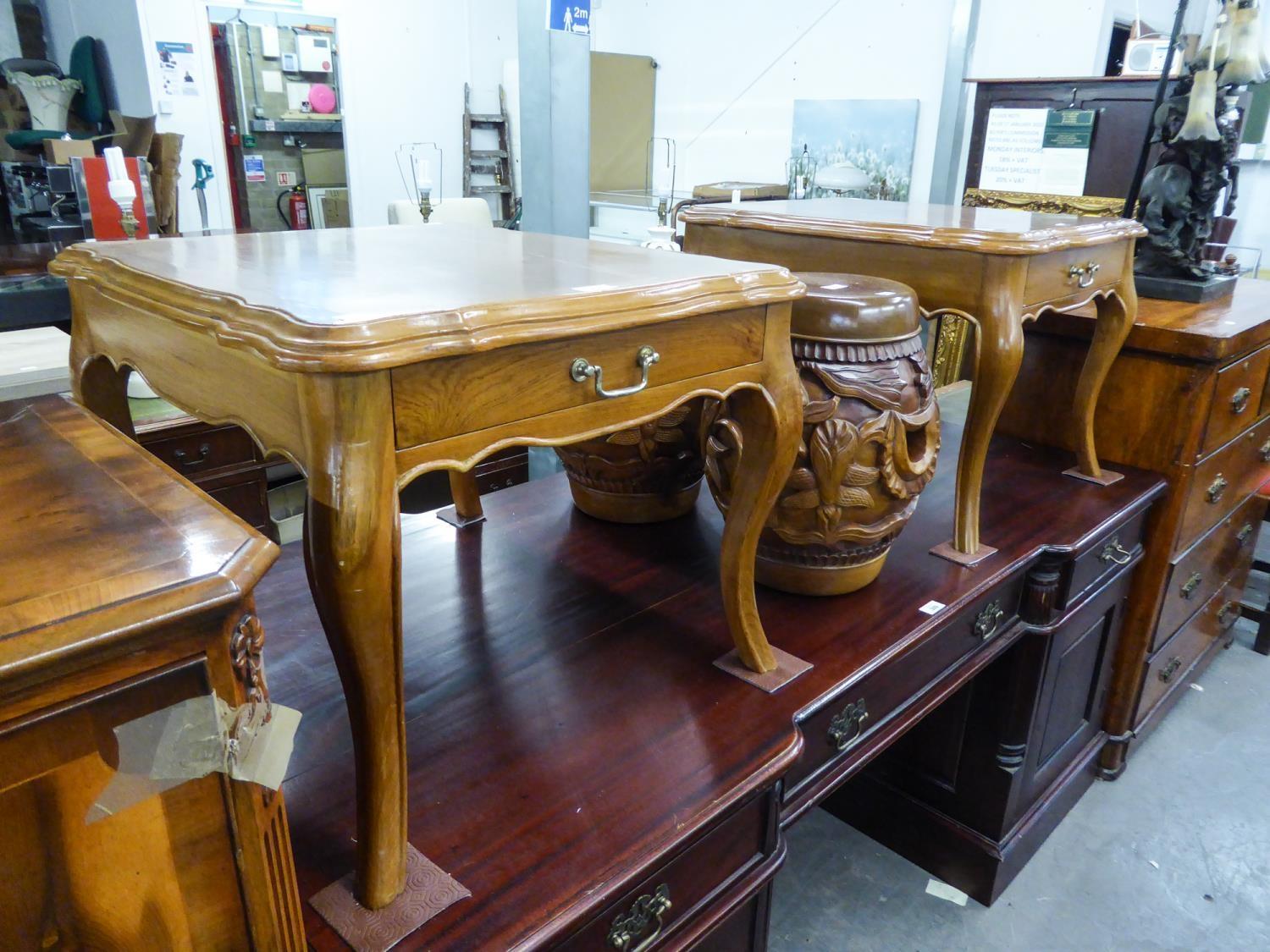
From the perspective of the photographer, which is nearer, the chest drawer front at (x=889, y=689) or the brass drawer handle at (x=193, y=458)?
the chest drawer front at (x=889, y=689)

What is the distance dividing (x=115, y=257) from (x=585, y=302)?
18.2 inches

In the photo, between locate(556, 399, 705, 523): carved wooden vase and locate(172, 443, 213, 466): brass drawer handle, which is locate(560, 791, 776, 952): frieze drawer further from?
locate(172, 443, 213, 466): brass drawer handle

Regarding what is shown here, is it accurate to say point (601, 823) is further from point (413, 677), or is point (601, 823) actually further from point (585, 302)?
point (585, 302)

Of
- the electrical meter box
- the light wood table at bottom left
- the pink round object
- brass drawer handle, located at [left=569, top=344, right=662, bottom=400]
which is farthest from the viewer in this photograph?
the pink round object

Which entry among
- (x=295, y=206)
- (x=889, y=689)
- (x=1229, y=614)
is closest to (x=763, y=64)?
(x=295, y=206)

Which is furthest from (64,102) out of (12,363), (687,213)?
(687,213)

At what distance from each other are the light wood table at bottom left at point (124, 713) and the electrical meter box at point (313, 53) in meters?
5.86

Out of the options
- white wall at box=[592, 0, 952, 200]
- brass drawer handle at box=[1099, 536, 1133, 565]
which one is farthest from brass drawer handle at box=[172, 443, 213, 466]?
white wall at box=[592, 0, 952, 200]

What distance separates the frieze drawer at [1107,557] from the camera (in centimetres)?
146

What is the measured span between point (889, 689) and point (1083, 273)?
2.39 ft

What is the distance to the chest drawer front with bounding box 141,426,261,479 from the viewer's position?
79.7 inches

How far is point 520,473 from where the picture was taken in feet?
9.10

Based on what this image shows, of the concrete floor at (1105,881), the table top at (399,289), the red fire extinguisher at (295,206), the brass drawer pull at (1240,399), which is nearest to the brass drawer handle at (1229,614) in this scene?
the concrete floor at (1105,881)

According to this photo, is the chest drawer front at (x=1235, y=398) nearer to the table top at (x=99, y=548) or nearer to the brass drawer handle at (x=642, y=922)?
the brass drawer handle at (x=642, y=922)
